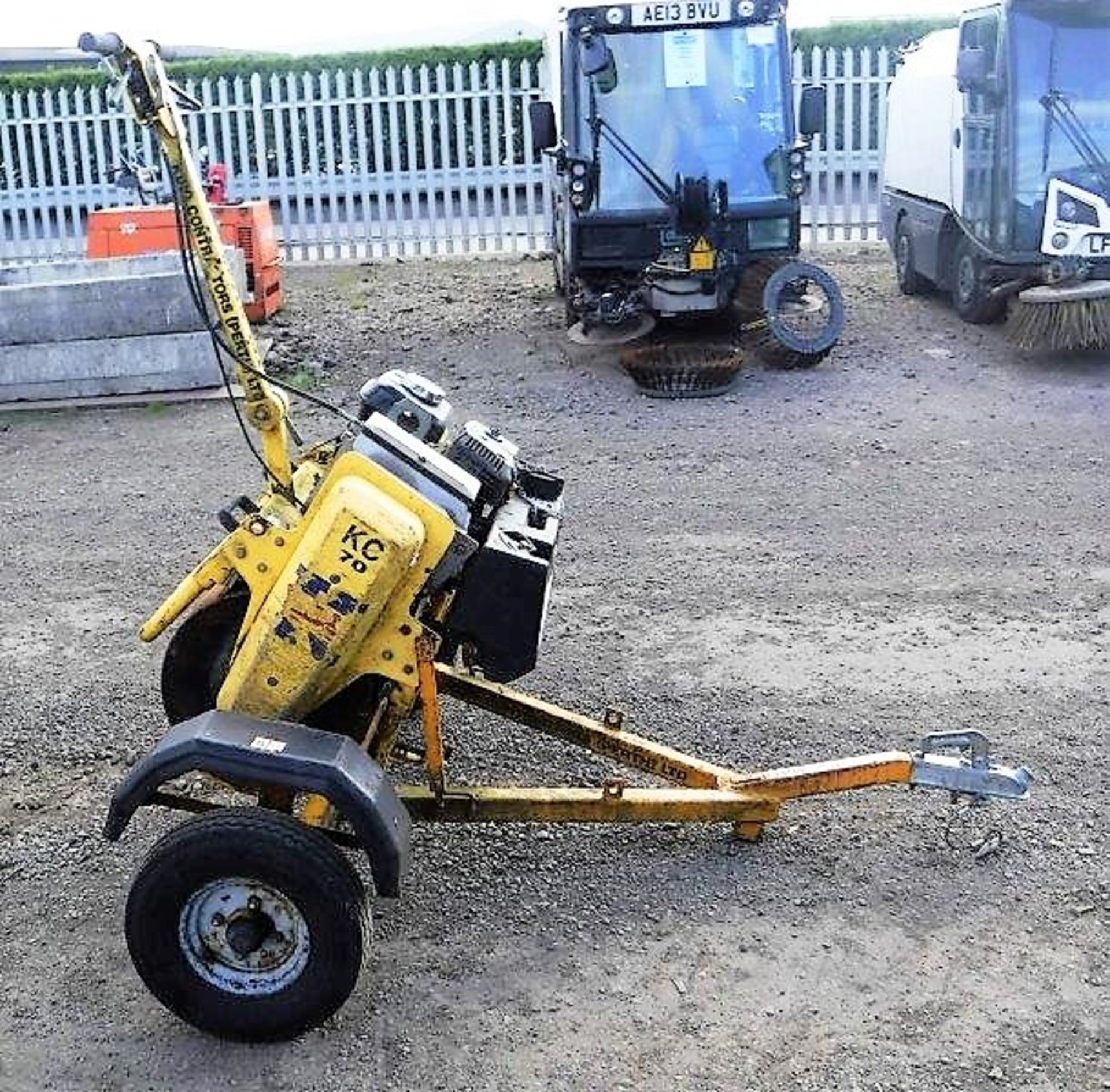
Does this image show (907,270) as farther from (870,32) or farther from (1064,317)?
(870,32)

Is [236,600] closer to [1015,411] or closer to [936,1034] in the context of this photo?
[936,1034]

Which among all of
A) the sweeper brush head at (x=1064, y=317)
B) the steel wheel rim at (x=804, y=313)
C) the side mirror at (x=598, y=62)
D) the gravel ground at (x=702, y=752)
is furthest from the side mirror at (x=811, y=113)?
the gravel ground at (x=702, y=752)

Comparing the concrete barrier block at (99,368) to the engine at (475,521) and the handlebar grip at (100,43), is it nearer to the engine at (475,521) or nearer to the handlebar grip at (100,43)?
the engine at (475,521)

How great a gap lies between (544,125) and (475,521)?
7709 mm

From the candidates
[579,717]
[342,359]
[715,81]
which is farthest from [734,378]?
[579,717]

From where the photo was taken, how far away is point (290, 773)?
360cm

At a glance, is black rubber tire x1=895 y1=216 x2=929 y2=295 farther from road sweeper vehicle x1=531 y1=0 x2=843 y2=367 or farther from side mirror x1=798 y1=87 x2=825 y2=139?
road sweeper vehicle x1=531 y1=0 x2=843 y2=367

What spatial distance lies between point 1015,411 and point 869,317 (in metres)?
3.13

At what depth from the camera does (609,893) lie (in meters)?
4.29

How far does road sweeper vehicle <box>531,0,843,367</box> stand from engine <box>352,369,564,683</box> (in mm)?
6742

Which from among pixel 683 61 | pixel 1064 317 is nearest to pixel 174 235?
pixel 683 61

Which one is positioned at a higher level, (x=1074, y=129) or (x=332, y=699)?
(x=1074, y=129)

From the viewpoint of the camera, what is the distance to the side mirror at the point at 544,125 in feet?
37.2

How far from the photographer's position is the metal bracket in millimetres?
4207
